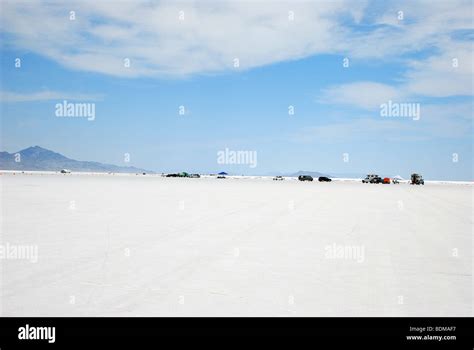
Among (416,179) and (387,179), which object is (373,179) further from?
(416,179)

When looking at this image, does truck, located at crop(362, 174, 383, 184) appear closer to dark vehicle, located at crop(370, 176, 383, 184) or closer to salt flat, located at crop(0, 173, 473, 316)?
dark vehicle, located at crop(370, 176, 383, 184)

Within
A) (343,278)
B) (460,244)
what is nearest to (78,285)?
(343,278)

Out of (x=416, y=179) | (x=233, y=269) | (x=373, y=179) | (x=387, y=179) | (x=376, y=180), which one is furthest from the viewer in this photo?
(x=373, y=179)

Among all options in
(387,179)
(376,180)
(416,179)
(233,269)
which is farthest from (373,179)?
(233,269)

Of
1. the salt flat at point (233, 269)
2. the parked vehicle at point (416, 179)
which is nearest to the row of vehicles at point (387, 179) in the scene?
the parked vehicle at point (416, 179)

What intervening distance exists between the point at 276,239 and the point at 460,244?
190 inches

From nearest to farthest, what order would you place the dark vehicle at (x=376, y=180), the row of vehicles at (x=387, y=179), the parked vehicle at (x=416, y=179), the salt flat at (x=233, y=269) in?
1. the salt flat at (x=233, y=269)
2. the parked vehicle at (x=416, y=179)
3. the row of vehicles at (x=387, y=179)
4. the dark vehicle at (x=376, y=180)

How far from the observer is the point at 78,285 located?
25.1ft

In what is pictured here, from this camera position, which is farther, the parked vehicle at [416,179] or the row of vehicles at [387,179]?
the row of vehicles at [387,179]

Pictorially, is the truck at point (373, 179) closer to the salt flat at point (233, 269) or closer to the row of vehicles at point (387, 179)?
the row of vehicles at point (387, 179)

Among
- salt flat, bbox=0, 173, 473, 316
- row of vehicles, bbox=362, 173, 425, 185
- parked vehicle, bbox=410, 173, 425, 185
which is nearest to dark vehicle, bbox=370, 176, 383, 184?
row of vehicles, bbox=362, 173, 425, 185

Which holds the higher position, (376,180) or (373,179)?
(373,179)
